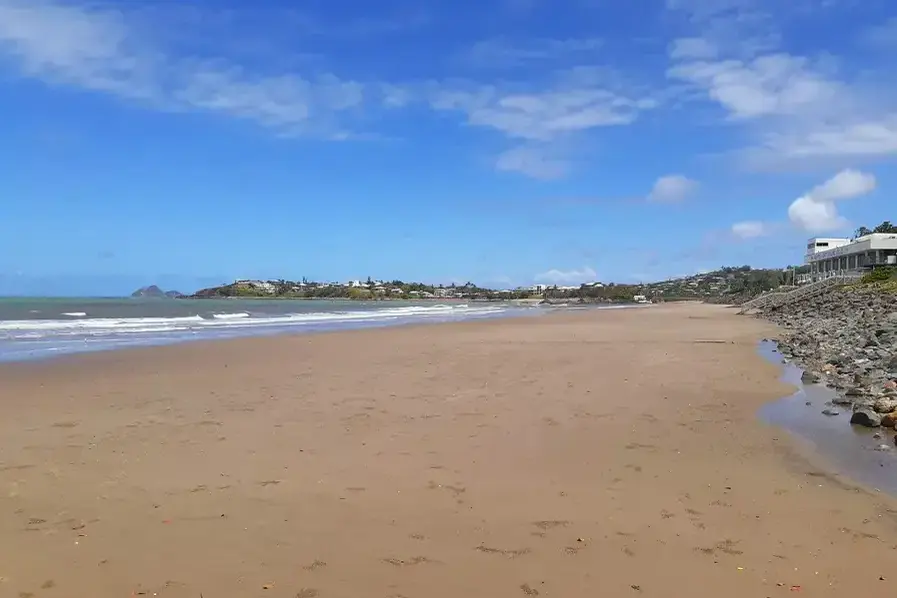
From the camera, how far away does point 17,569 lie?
13.7 ft

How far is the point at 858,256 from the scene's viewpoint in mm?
69750

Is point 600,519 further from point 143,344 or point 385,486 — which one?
point 143,344

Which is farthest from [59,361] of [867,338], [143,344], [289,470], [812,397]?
[867,338]

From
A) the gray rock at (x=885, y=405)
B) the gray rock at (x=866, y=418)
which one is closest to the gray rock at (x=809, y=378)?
the gray rock at (x=885, y=405)

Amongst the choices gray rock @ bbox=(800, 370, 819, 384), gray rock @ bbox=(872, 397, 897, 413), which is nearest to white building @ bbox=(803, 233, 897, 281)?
gray rock @ bbox=(800, 370, 819, 384)

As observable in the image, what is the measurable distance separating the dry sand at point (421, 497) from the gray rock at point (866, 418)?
1032 mm

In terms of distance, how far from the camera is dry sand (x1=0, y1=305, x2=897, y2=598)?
4.11 m

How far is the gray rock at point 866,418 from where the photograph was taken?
7.93m

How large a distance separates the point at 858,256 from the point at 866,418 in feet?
241

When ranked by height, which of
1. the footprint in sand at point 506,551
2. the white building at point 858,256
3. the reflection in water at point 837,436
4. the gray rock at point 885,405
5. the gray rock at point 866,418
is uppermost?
the white building at point 858,256

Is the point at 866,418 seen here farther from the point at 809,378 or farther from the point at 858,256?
the point at 858,256

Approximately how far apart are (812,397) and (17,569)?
35.3 feet

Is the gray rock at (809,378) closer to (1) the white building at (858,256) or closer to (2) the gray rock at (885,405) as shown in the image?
(2) the gray rock at (885,405)

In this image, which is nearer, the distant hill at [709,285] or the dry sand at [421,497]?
the dry sand at [421,497]
